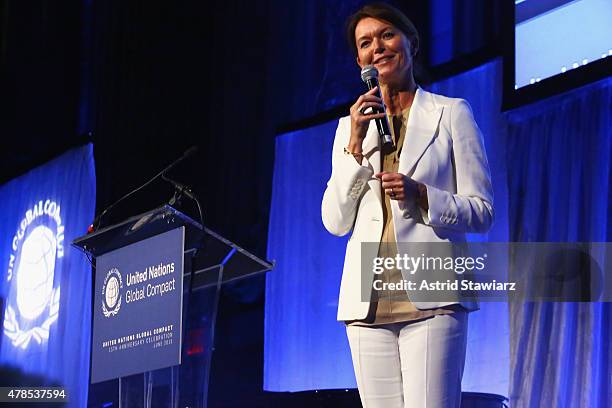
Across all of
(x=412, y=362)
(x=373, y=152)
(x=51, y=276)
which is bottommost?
(x=412, y=362)

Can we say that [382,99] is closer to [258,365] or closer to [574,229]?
[574,229]

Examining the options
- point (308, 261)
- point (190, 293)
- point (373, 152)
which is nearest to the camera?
point (373, 152)

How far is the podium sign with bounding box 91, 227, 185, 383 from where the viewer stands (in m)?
2.68

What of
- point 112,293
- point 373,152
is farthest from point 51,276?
point 373,152

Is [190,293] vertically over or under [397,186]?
under

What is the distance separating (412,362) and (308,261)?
9.86ft

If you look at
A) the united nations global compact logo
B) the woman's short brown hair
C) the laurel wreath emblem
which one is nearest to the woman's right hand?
the woman's short brown hair

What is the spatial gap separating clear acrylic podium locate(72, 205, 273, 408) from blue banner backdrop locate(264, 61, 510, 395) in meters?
1.76

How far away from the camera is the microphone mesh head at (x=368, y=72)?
2.14m

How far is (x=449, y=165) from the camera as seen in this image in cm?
218

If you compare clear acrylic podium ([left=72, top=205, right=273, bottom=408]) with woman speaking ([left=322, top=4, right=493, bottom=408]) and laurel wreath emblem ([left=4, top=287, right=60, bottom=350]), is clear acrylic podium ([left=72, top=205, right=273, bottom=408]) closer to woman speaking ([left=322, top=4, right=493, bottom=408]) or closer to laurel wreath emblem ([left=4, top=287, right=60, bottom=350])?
woman speaking ([left=322, top=4, right=493, bottom=408])

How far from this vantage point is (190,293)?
110 inches

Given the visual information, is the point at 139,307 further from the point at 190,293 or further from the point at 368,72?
the point at 368,72

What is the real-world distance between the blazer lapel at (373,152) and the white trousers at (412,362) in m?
0.34
